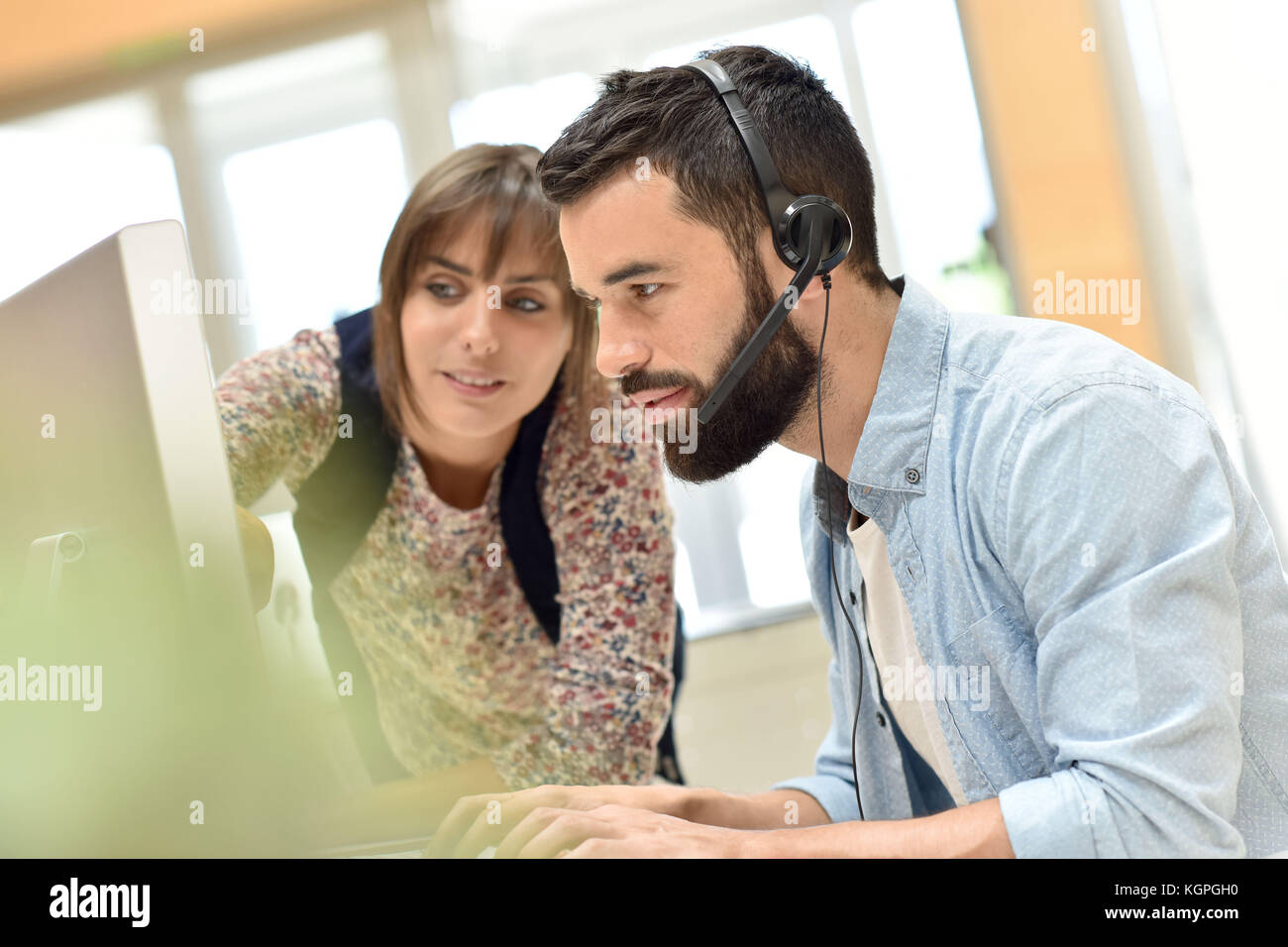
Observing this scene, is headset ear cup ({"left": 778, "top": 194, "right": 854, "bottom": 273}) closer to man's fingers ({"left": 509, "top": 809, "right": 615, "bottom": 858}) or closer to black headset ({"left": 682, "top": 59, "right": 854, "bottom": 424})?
black headset ({"left": 682, "top": 59, "right": 854, "bottom": 424})

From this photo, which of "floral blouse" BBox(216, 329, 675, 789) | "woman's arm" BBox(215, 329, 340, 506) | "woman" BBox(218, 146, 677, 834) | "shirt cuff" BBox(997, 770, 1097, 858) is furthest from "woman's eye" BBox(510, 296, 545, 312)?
"shirt cuff" BBox(997, 770, 1097, 858)

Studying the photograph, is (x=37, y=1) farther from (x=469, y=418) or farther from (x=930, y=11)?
(x=930, y=11)

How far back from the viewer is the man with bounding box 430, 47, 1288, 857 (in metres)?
0.66

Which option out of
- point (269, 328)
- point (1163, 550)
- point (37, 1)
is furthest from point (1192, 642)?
point (37, 1)

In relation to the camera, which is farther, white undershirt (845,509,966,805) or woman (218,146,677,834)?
woman (218,146,677,834)

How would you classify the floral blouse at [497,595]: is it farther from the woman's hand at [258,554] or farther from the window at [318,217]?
the window at [318,217]

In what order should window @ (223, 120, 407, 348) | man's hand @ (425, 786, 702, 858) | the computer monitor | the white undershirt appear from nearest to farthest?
the computer monitor, man's hand @ (425, 786, 702, 858), the white undershirt, window @ (223, 120, 407, 348)

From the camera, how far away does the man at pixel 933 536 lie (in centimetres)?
66

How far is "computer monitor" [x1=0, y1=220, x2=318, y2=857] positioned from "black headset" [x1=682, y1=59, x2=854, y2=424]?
Result: 1.49 ft

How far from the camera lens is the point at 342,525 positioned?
4.52ft

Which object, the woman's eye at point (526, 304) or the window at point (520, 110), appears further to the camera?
the window at point (520, 110)

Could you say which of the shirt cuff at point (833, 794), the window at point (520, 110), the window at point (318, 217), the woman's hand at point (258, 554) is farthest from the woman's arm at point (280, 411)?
the window at point (520, 110)

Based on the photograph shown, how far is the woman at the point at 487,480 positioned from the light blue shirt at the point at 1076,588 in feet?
1.08
